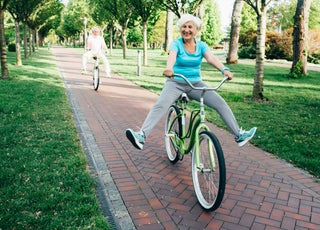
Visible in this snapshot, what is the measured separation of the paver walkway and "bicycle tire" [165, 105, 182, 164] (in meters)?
0.16

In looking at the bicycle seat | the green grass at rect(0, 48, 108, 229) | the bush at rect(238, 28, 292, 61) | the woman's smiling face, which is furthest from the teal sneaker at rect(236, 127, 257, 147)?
the bush at rect(238, 28, 292, 61)

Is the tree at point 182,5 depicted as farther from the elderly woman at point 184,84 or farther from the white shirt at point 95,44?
the elderly woman at point 184,84

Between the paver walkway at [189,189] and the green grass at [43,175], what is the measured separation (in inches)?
12.7

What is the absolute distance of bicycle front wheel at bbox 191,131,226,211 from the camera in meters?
2.86

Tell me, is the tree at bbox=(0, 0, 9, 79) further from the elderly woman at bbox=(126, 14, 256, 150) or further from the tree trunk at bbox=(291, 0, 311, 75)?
the tree trunk at bbox=(291, 0, 311, 75)

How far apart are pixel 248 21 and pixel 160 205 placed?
59.4m

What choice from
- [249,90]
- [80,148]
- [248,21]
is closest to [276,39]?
[249,90]

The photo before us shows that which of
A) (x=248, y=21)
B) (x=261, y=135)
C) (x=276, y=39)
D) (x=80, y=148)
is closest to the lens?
(x=80, y=148)

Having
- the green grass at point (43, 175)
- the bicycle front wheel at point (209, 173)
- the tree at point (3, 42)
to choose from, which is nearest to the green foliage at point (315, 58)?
the tree at point (3, 42)

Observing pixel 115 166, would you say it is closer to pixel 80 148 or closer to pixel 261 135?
pixel 80 148

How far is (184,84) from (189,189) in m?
1.40

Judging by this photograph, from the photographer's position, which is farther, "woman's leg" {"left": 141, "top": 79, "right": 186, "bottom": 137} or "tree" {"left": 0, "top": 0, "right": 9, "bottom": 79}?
"tree" {"left": 0, "top": 0, "right": 9, "bottom": 79}

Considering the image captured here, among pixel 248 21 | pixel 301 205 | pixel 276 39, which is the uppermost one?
pixel 248 21

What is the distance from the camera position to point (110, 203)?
3250 millimetres
